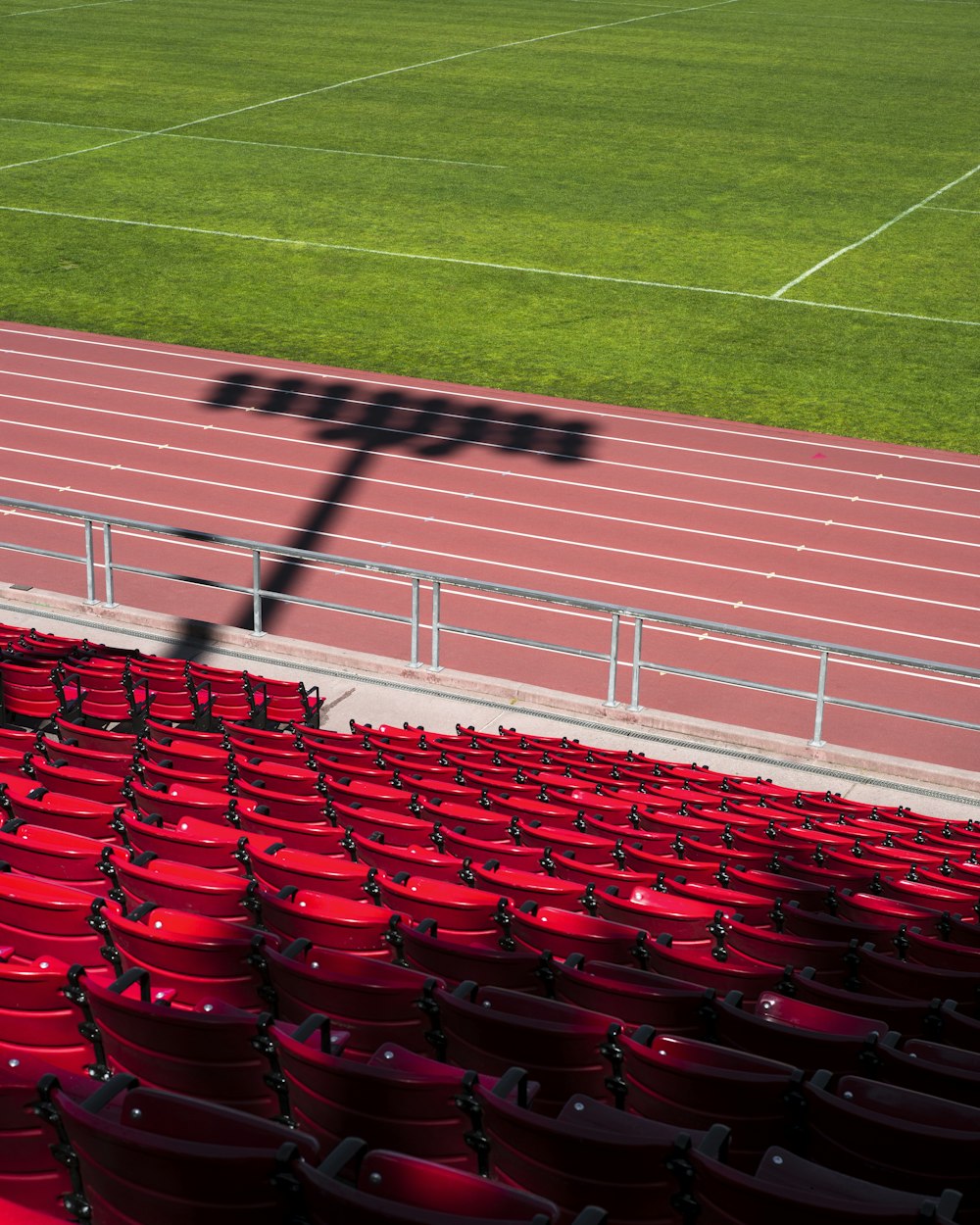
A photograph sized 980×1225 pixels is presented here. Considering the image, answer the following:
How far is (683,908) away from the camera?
5.90m

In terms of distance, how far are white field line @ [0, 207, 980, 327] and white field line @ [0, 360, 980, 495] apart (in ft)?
24.1

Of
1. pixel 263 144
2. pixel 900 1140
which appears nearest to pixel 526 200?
pixel 263 144

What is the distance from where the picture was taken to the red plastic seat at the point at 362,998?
14.5 feet

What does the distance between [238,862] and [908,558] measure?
506 inches

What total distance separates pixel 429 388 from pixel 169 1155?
1982 centimetres

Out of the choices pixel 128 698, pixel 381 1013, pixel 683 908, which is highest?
pixel 381 1013

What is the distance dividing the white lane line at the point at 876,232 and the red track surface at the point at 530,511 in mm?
7937

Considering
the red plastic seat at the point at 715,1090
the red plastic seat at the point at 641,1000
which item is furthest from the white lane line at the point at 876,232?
the red plastic seat at the point at 715,1090

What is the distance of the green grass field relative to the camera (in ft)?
80.0

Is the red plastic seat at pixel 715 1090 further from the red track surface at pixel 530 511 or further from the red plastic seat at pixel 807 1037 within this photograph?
the red track surface at pixel 530 511

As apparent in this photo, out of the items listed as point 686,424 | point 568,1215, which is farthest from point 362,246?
point 568,1215

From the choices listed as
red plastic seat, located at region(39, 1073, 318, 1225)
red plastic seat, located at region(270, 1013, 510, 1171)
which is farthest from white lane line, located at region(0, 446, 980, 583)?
red plastic seat, located at region(39, 1073, 318, 1225)

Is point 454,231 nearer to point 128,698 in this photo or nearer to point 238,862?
point 128,698

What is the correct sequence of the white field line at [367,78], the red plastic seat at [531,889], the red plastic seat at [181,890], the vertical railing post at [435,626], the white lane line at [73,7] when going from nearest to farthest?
the red plastic seat at [181,890] → the red plastic seat at [531,889] → the vertical railing post at [435,626] → the white field line at [367,78] → the white lane line at [73,7]
